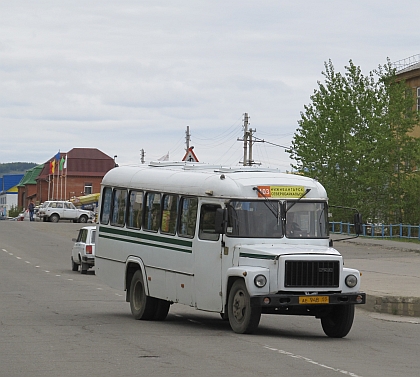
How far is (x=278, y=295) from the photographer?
44.6 ft

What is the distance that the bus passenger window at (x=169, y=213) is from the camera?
1596 centimetres

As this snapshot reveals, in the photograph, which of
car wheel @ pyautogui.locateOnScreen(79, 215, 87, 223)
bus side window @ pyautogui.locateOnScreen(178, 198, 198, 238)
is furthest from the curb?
car wheel @ pyautogui.locateOnScreen(79, 215, 87, 223)

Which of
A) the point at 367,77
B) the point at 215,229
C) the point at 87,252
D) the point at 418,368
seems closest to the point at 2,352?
the point at 215,229

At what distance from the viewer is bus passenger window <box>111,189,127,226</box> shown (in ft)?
57.8

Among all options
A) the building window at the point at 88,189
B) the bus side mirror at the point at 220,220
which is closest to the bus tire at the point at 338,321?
the bus side mirror at the point at 220,220

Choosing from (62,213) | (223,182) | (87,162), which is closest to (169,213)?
(223,182)

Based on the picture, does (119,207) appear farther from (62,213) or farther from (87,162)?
(87,162)

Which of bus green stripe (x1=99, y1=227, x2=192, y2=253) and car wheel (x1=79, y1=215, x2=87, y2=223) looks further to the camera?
car wheel (x1=79, y1=215, x2=87, y2=223)

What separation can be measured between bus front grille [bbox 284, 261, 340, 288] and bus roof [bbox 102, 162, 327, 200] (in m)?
Result: 1.39

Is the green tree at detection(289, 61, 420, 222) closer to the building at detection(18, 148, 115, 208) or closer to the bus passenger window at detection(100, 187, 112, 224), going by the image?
the bus passenger window at detection(100, 187, 112, 224)

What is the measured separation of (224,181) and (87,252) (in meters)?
17.2

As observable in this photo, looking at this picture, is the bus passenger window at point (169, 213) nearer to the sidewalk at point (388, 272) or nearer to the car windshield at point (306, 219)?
the car windshield at point (306, 219)

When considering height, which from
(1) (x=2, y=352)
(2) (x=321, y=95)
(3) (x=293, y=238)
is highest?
(2) (x=321, y=95)

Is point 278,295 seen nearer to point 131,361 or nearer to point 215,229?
point 215,229
